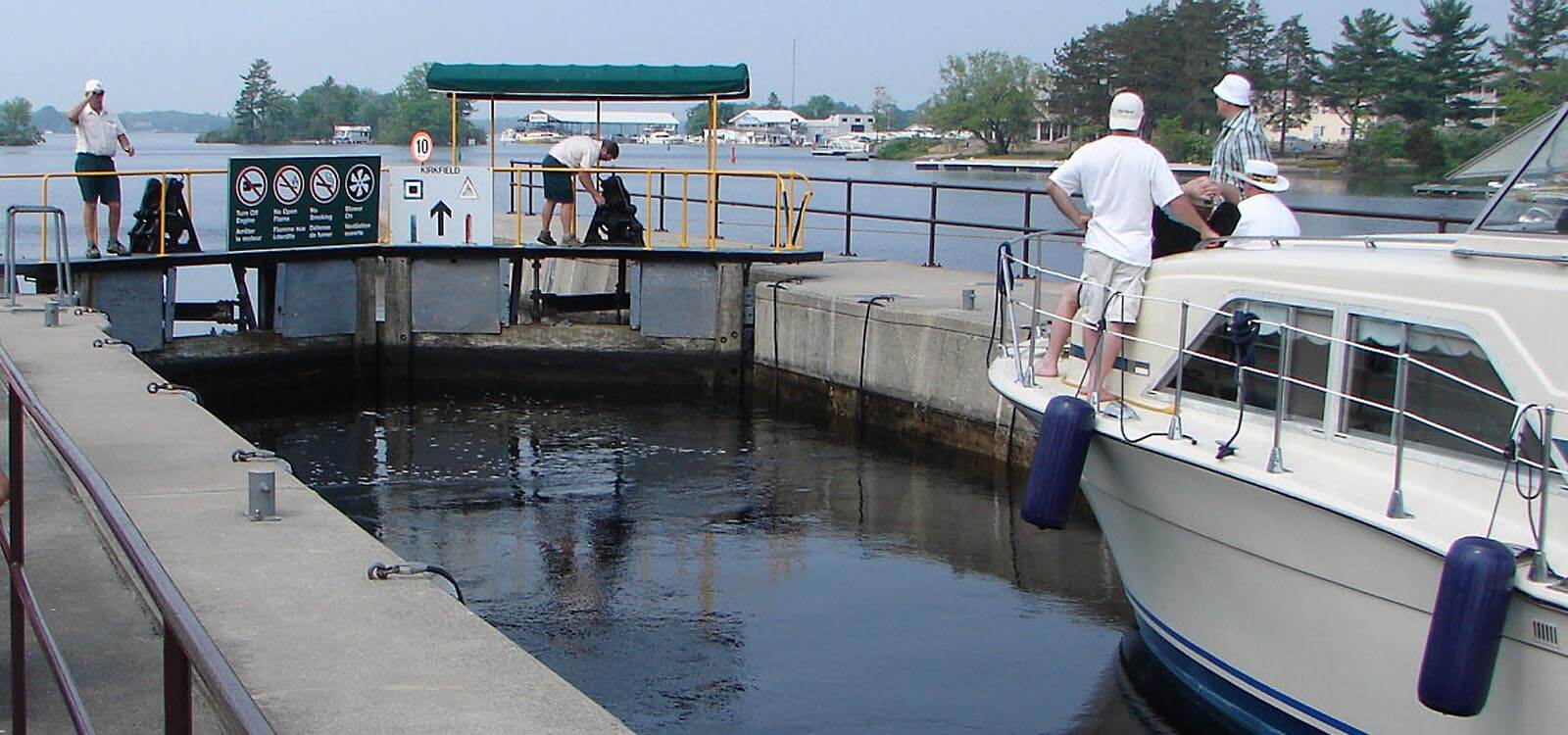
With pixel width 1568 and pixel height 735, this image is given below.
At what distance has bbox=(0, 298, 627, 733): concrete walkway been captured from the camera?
5.02m

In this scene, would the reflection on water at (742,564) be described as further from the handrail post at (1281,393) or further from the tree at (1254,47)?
the tree at (1254,47)

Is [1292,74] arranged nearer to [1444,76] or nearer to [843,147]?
[1444,76]

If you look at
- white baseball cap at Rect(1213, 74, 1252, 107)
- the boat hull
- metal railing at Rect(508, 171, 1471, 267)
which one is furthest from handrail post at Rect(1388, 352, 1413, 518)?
metal railing at Rect(508, 171, 1471, 267)

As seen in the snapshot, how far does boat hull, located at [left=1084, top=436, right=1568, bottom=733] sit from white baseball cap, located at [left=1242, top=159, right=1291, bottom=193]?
169 centimetres

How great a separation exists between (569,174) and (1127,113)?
37.0 feet

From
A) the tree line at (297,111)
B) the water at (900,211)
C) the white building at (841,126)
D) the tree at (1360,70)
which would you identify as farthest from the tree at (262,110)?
the tree at (1360,70)

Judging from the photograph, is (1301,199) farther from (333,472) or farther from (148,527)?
(148,527)

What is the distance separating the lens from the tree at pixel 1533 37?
34000 mm

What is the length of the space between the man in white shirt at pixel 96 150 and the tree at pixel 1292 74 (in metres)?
34.5

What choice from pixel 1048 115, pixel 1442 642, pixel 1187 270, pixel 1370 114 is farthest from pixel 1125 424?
pixel 1048 115

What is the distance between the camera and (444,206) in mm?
18625

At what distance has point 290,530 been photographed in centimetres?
708

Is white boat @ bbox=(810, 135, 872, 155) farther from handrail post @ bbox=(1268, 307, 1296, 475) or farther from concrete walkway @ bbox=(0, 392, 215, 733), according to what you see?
concrete walkway @ bbox=(0, 392, 215, 733)

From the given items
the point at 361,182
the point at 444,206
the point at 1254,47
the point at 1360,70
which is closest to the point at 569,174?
the point at 444,206
